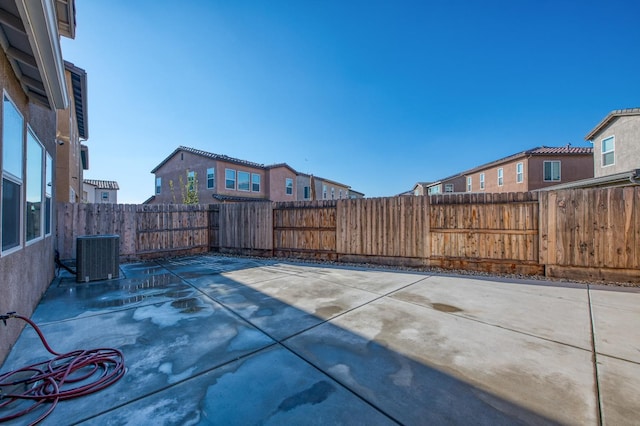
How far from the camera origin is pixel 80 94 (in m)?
11.3

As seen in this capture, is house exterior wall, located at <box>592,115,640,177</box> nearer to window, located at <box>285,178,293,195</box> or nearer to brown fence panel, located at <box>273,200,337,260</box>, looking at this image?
brown fence panel, located at <box>273,200,337,260</box>

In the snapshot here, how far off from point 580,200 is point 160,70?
12.5 meters

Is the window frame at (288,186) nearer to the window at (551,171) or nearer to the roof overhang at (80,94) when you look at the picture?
the roof overhang at (80,94)

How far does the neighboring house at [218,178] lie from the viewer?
18828 mm

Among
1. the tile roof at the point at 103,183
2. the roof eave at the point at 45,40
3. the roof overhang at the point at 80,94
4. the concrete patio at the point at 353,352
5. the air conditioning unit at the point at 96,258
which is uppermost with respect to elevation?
the roof overhang at the point at 80,94

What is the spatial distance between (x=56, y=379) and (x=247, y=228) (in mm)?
8084

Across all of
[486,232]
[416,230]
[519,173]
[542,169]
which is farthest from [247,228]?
[542,169]

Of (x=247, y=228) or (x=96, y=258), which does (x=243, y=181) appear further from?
(x=96, y=258)

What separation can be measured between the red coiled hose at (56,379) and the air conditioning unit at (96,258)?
13.4 ft

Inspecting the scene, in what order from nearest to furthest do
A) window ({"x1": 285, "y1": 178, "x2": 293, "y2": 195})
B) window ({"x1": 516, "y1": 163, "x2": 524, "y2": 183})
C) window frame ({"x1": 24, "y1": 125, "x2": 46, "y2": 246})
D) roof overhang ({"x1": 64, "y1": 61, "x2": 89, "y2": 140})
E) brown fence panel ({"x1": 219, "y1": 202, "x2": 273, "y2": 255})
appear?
1. window frame ({"x1": 24, "y1": 125, "x2": 46, "y2": 246})
2. roof overhang ({"x1": 64, "y1": 61, "x2": 89, "y2": 140})
3. brown fence panel ({"x1": 219, "y1": 202, "x2": 273, "y2": 255})
4. window ({"x1": 516, "y1": 163, "x2": 524, "y2": 183})
5. window ({"x1": 285, "y1": 178, "x2": 293, "y2": 195})

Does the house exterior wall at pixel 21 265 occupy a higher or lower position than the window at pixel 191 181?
lower

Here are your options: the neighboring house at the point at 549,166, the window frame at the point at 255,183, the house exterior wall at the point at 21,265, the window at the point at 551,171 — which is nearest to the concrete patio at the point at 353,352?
the house exterior wall at the point at 21,265

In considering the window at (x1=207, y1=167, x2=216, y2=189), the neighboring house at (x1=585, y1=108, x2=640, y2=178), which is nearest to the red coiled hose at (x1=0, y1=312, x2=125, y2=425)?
the window at (x1=207, y1=167, x2=216, y2=189)

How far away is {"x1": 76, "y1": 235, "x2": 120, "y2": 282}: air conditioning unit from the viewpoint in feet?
19.6
